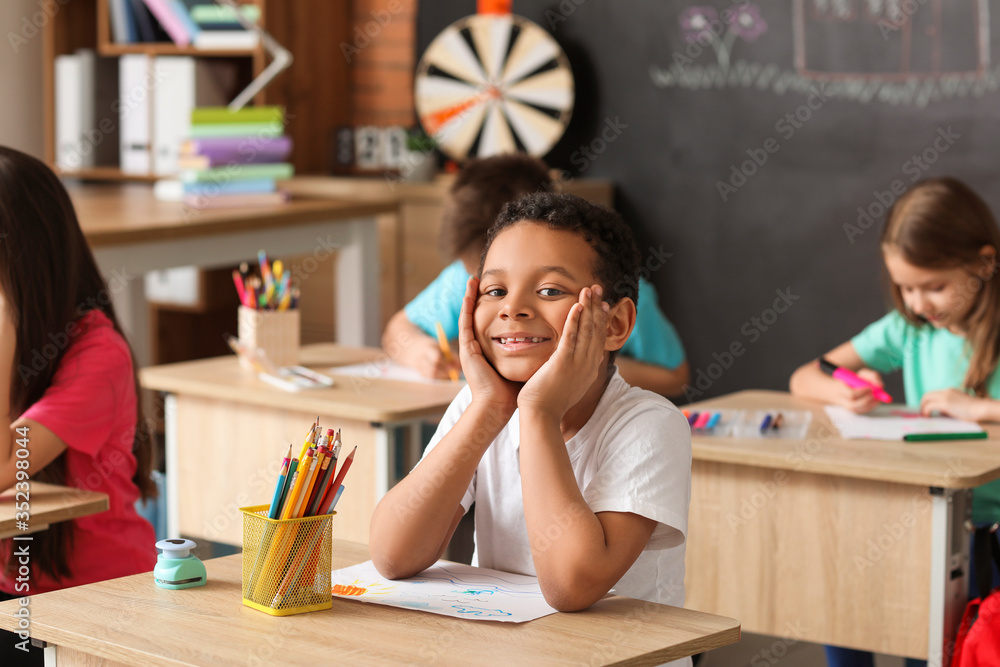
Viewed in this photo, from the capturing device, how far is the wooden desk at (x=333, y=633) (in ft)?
3.62

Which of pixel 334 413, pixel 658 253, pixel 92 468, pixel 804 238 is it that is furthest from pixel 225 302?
pixel 92 468

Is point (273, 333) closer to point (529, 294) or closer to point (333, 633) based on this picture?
point (529, 294)

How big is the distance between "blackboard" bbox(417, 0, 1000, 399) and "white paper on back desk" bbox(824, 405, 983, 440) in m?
1.32

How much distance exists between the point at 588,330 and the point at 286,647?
45cm

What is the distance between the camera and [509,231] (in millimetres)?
1408

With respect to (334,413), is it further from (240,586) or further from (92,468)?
(240,586)

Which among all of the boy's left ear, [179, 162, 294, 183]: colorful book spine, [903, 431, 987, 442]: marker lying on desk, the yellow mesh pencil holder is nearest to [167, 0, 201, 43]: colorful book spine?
[179, 162, 294, 183]: colorful book spine

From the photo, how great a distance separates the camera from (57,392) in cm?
185

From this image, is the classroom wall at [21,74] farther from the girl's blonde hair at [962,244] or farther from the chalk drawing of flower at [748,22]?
the girl's blonde hair at [962,244]

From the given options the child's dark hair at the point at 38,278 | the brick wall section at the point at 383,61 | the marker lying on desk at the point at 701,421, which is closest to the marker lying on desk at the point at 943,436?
the marker lying on desk at the point at 701,421
